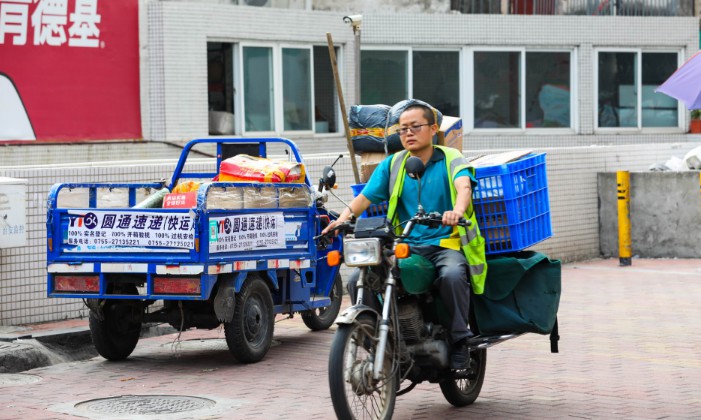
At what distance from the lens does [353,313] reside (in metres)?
6.54

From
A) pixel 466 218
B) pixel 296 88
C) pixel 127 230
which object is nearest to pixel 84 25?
pixel 296 88

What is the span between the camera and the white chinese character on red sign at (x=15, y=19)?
55.4 ft

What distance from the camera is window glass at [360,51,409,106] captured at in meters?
21.6

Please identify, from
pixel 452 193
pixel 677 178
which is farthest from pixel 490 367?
pixel 677 178

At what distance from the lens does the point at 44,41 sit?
1731 centimetres

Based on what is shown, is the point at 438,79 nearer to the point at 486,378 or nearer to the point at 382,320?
the point at 486,378

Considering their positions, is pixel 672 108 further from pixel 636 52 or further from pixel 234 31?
pixel 234 31

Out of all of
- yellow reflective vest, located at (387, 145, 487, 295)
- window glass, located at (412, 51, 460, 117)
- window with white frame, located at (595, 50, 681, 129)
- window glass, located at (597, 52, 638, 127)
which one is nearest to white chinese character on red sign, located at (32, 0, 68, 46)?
window glass, located at (412, 51, 460, 117)

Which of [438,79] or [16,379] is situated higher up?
[438,79]

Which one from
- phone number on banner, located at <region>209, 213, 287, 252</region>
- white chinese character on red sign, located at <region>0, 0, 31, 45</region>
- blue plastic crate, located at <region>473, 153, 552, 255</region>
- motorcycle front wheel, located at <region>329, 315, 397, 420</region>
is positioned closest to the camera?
motorcycle front wheel, located at <region>329, 315, 397, 420</region>

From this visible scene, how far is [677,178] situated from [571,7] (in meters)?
7.45

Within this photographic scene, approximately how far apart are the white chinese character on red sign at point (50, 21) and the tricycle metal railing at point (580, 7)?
26.8ft

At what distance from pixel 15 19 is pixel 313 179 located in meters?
5.97

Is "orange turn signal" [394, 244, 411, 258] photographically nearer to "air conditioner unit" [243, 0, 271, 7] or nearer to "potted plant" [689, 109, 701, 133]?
"air conditioner unit" [243, 0, 271, 7]
